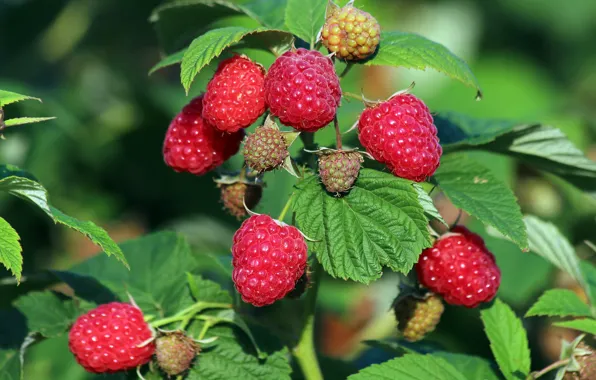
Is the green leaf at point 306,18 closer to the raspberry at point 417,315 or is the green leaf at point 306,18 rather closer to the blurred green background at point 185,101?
the blurred green background at point 185,101

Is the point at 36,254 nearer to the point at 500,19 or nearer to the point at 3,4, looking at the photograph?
the point at 3,4

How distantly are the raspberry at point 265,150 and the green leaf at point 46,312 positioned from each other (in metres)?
0.77

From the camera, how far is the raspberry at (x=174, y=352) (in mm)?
1861

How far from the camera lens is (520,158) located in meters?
2.25

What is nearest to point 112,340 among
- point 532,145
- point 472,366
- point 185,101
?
point 472,366

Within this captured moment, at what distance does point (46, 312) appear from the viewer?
7.16 feet

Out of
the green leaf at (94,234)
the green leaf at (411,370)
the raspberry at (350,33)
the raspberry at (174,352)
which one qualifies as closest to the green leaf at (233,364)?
the raspberry at (174,352)

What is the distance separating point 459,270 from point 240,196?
1.75 feet

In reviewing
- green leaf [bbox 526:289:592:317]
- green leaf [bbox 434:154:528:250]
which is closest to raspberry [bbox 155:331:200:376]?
green leaf [bbox 434:154:528:250]

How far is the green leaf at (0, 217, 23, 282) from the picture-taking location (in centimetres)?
163

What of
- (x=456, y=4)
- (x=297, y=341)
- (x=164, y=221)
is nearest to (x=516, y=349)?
(x=297, y=341)

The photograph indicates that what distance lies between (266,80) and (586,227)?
1900mm

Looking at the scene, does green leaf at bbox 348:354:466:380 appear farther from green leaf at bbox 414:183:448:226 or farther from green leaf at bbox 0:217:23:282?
green leaf at bbox 0:217:23:282

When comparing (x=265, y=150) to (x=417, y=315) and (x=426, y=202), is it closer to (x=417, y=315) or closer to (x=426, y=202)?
(x=426, y=202)
